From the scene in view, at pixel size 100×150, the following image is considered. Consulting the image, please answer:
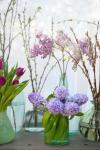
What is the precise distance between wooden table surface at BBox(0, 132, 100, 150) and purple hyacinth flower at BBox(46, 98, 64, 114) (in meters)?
0.15

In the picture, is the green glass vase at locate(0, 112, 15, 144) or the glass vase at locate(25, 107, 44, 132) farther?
the glass vase at locate(25, 107, 44, 132)

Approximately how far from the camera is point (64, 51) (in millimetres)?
1647

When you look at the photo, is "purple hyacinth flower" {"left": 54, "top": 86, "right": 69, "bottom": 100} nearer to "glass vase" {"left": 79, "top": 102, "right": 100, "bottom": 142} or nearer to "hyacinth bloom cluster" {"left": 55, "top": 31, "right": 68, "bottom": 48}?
"glass vase" {"left": 79, "top": 102, "right": 100, "bottom": 142}

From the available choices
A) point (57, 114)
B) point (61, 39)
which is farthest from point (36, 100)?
point (61, 39)

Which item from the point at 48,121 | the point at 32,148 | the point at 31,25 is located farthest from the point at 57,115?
the point at 31,25

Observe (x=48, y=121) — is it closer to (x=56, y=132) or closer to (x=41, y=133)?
(x=56, y=132)

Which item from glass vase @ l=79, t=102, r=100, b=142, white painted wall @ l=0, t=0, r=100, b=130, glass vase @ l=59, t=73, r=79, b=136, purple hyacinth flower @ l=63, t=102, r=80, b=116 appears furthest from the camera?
white painted wall @ l=0, t=0, r=100, b=130

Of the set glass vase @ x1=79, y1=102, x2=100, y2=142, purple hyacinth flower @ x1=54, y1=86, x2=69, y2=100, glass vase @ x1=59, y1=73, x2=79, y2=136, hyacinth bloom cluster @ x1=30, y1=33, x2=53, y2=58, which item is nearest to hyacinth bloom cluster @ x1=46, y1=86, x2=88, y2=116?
purple hyacinth flower @ x1=54, y1=86, x2=69, y2=100

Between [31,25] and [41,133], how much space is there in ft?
1.85

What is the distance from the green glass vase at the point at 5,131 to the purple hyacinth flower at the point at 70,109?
263mm

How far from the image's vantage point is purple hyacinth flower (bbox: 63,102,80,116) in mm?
1272

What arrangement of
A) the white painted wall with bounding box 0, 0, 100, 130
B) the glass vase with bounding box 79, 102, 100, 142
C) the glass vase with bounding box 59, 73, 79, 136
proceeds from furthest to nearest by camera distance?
the white painted wall with bounding box 0, 0, 100, 130, the glass vase with bounding box 59, 73, 79, 136, the glass vase with bounding box 79, 102, 100, 142

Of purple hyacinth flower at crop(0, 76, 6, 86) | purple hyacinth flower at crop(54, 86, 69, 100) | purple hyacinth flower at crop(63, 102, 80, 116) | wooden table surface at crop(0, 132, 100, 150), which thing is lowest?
wooden table surface at crop(0, 132, 100, 150)

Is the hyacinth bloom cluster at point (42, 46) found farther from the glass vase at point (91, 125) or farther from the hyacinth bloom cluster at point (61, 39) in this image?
the glass vase at point (91, 125)
